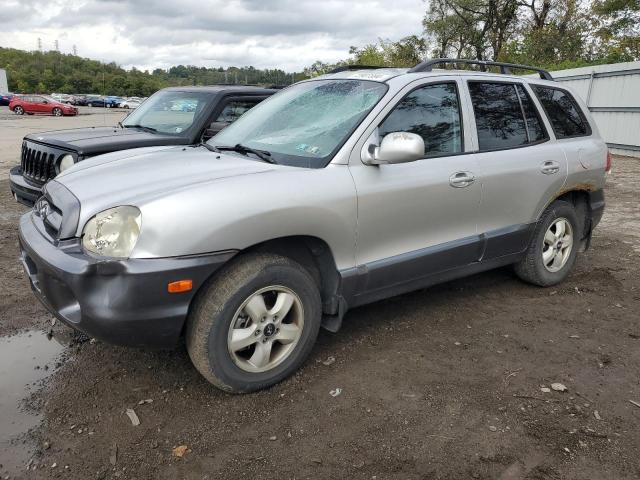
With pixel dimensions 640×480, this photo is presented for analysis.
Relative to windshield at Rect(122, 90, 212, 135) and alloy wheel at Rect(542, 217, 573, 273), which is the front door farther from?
windshield at Rect(122, 90, 212, 135)

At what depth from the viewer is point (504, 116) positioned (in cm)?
414

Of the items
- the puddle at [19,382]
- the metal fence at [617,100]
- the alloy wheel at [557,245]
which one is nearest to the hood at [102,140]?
the puddle at [19,382]

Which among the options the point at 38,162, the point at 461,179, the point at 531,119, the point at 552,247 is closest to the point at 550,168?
the point at 531,119

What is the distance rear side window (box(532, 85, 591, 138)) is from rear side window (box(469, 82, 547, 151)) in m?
0.19

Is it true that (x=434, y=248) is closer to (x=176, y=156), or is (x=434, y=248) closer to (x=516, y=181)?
(x=516, y=181)

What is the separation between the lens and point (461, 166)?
3678mm

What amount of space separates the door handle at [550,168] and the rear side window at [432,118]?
0.92 meters

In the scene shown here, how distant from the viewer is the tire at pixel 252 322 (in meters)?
2.73

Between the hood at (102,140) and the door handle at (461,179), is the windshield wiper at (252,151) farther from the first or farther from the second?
the hood at (102,140)

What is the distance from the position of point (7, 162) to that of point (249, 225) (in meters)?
12.3

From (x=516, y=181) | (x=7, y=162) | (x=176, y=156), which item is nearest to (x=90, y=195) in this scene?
(x=176, y=156)

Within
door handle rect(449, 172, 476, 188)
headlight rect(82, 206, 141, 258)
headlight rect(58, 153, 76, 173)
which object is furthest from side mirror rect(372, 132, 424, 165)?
headlight rect(58, 153, 76, 173)

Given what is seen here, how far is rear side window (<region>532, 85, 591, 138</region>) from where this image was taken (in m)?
4.50

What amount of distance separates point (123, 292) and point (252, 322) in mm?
715
